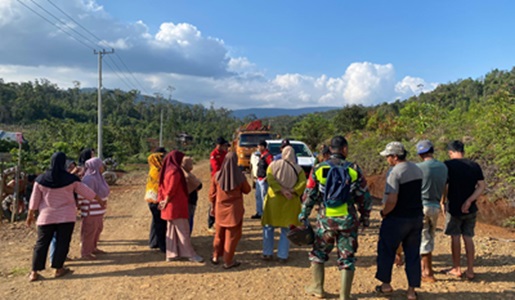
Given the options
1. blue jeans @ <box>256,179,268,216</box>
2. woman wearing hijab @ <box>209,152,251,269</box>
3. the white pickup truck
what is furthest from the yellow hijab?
the white pickup truck

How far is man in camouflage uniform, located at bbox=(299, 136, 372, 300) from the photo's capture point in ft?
11.8

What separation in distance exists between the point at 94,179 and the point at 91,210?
1.56ft

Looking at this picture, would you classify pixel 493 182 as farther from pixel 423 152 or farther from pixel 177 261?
pixel 177 261

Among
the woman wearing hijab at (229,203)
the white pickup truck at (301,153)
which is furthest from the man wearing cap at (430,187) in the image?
the white pickup truck at (301,153)

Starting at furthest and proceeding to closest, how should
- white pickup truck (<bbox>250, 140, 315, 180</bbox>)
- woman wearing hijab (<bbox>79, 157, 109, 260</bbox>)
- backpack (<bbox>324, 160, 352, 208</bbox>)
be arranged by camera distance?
1. white pickup truck (<bbox>250, 140, 315, 180</bbox>)
2. woman wearing hijab (<bbox>79, 157, 109, 260</bbox>)
3. backpack (<bbox>324, 160, 352, 208</bbox>)

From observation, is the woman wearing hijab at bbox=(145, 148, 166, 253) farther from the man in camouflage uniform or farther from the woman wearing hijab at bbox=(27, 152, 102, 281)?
the man in camouflage uniform

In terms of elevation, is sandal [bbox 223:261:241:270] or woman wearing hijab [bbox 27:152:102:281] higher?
woman wearing hijab [bbox 27:152:102:281]

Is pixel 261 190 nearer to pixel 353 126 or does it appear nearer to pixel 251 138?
pixel 251 138

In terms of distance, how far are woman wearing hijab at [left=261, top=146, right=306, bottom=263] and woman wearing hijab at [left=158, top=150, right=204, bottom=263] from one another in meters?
1.21

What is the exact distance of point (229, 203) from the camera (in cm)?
480

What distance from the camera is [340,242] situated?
3.64 meters

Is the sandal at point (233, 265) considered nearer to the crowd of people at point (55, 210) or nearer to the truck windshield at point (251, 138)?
the crowd of people at point (55, 210)

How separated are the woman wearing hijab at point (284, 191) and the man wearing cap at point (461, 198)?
1893 mm

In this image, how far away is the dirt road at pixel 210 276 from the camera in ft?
13.6
